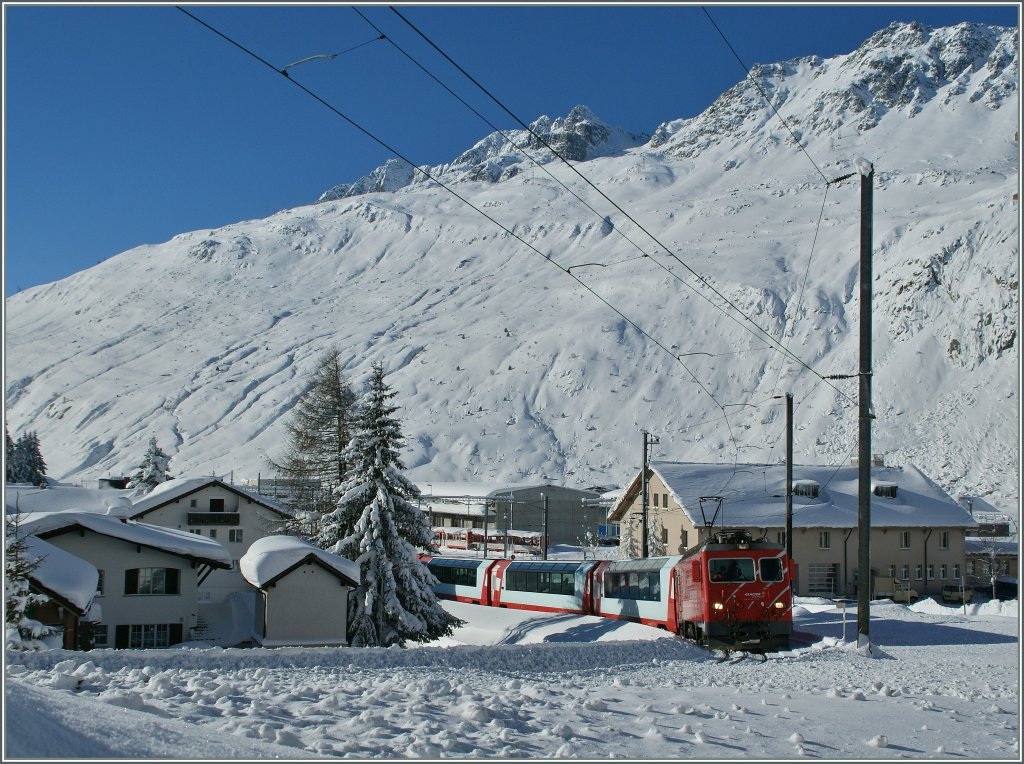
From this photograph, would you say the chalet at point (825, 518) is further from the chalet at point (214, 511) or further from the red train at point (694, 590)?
the chalet at point (214, 511)

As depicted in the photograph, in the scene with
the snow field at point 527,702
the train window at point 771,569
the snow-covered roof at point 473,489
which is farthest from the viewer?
the snow-covered roof at point 473,489

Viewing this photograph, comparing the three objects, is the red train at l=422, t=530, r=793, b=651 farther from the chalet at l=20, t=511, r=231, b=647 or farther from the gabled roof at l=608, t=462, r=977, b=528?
the chalet at l=20, t=511, r=231, b=647

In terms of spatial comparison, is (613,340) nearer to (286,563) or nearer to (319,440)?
(319,440)

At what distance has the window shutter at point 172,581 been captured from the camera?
92.4ft

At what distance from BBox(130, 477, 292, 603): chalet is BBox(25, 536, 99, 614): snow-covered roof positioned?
2032cm

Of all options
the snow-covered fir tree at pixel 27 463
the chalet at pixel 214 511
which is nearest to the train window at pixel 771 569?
the chalet at pixel 214 511

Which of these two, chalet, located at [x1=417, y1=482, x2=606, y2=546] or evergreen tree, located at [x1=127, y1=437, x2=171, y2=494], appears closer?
evergreen tree, located at [x1=127, y1=437, x2=171, y2=494]

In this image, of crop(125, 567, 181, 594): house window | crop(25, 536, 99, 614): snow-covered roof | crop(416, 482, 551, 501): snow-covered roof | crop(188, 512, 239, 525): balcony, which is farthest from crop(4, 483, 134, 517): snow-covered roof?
crop(416, 482, 551, 501): snow-covered roof

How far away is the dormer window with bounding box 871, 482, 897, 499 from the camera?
50.9 m

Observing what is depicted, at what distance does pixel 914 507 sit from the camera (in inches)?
1988

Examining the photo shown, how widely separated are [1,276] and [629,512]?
5103 centimetres

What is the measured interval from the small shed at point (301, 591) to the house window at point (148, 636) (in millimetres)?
2989

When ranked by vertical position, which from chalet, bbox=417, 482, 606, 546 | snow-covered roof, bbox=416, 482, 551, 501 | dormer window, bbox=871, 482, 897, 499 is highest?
dormer window, bbox=871, 482, 897, 499

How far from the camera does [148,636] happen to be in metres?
28.0
